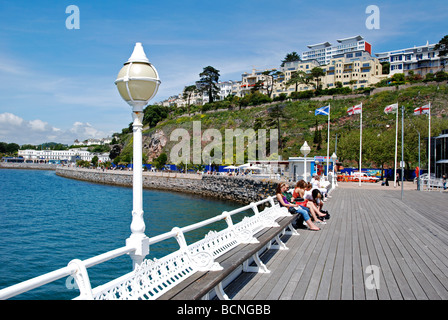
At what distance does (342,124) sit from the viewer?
210ft

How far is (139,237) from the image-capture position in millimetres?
3564

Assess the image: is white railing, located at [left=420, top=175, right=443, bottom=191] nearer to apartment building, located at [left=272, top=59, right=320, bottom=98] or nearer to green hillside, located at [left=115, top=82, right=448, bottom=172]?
green hillside, located at [left=115, top=82, right=448, bottom=172]

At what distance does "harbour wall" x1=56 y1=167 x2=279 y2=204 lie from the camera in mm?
34094

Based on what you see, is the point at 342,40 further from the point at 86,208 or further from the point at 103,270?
the point at 103,270

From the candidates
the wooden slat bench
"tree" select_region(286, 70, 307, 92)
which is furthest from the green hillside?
the wooden slat bench

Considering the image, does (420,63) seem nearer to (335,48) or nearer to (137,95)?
(335,48)

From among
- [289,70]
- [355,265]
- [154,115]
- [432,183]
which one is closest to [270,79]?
[289,70]

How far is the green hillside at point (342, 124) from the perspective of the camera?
41500 millimetres

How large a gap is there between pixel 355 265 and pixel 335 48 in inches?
5790

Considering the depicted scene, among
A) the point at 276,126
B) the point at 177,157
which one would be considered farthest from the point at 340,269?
the point at 177,157

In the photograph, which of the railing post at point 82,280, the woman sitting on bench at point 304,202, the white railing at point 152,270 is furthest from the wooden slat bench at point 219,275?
the woman sitting on bench at point 304,202

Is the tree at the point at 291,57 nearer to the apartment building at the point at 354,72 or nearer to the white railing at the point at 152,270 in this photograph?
the apartment building at the point at 354,72
